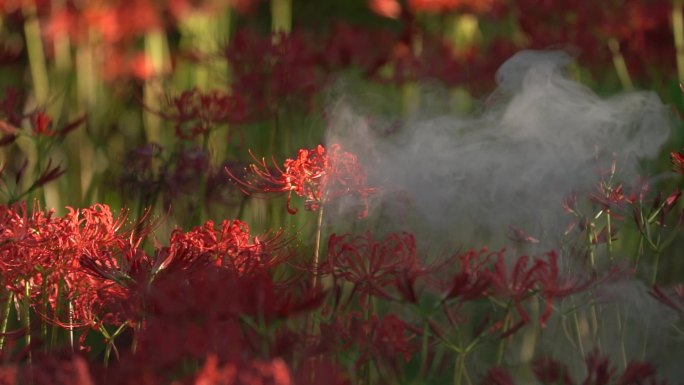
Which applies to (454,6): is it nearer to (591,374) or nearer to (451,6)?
(451,6)

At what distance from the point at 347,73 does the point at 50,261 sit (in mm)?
979

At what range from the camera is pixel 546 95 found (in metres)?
1.27

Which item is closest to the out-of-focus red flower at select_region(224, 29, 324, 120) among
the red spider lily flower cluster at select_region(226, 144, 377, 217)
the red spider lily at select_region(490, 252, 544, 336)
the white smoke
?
the white smoke

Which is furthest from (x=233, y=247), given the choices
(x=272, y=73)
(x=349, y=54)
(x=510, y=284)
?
(x=349, y=54)

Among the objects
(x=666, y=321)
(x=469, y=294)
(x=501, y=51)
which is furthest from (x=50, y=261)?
(x=501, y=51)

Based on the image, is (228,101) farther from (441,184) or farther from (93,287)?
(93,287)

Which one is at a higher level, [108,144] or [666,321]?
[108,144]

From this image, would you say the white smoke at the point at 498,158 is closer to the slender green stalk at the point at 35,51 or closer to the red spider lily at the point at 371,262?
the red spider lily at the point at 371,262

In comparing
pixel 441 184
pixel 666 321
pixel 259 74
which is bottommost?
pixel 666 321

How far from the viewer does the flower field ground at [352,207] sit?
2.46ft

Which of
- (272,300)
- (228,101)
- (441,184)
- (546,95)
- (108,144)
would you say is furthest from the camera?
(108,144)

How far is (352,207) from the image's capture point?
1.07 meters

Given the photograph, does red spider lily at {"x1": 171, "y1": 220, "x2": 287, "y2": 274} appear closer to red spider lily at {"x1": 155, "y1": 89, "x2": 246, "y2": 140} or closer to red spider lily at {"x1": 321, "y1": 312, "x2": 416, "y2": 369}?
red spider lily at {"x1": 321, "y1": 312, "x2": 416, "y2": 369}

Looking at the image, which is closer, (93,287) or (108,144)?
(93,287)
